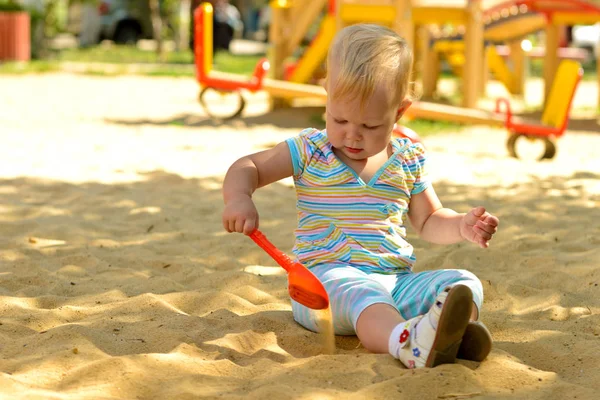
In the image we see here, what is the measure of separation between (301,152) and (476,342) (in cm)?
79

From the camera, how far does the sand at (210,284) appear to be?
2127 mm

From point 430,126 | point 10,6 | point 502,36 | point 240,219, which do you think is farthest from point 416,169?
point 10,6

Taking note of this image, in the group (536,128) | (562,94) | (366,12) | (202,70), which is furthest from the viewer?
(366,12)

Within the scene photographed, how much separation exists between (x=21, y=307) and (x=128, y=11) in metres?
19.3

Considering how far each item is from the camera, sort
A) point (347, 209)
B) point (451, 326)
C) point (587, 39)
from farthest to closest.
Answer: point (587, 39)
point (347, 209)
point (451, 326)

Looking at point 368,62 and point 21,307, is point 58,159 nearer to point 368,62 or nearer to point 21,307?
point 21,307

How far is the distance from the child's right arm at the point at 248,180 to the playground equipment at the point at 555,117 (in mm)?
4207

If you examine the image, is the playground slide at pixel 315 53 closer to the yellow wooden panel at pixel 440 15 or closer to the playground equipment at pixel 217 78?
the yellow wooden panel at pixel 440 15

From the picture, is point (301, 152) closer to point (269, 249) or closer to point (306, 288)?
point (269, 249)

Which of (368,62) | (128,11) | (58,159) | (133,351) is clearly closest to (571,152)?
(58,159)

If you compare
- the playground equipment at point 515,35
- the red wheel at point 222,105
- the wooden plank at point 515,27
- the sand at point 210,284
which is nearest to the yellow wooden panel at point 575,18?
the playground equipment at point 515,35

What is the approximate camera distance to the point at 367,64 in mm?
2447

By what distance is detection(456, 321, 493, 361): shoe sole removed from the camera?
225 cm

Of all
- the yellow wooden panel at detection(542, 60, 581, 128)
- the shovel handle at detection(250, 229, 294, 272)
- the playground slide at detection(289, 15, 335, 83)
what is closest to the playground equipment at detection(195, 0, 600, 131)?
the playground slide at detection(289, 15, 335, 83)
